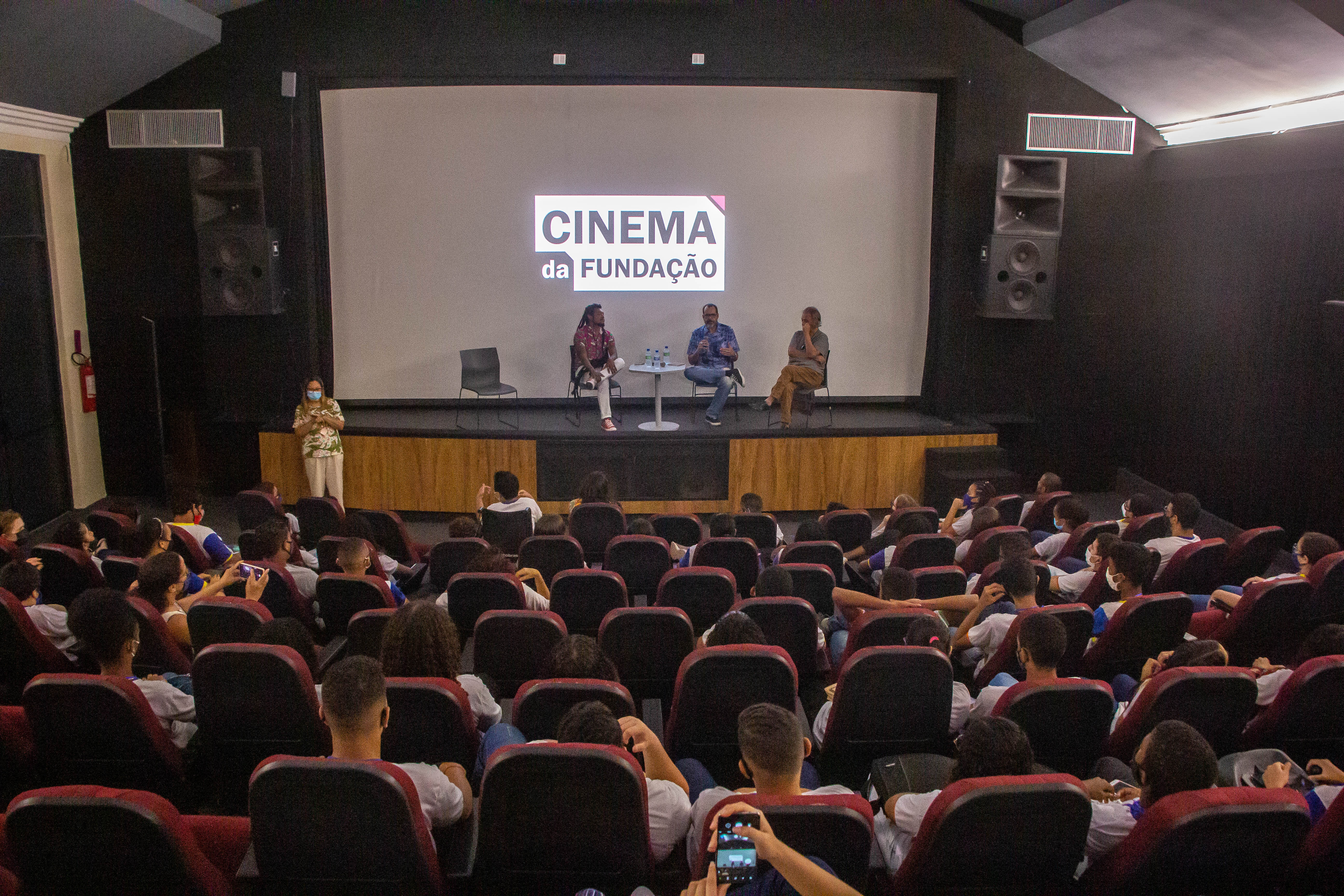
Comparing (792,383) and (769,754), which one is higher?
(792,383)

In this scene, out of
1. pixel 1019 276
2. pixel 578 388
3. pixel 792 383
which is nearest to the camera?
pixel 1019 276

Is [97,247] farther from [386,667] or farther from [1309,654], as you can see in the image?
[1309,654]

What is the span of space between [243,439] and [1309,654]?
26.3ft

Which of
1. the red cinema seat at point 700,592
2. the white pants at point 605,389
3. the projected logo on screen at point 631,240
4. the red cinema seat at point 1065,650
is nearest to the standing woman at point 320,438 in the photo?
the white pants at point 605,389

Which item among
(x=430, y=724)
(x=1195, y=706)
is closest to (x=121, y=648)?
(x=430, y=724)

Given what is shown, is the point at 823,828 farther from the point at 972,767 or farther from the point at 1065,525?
the point at 1065,525

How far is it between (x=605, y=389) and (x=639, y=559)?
3875mm

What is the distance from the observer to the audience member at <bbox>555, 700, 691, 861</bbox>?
2494 millimetres

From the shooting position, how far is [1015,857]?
7.58 ft

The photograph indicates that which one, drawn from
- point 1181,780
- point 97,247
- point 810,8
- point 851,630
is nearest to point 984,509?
point 851,630

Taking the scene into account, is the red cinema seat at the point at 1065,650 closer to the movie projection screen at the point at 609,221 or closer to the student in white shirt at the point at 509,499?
the student in white shirt at the point at 509,499

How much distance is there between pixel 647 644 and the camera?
3734 mm

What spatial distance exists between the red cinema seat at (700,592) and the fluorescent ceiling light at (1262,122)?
A: 5.56 m

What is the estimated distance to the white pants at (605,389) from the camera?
8680 mm
